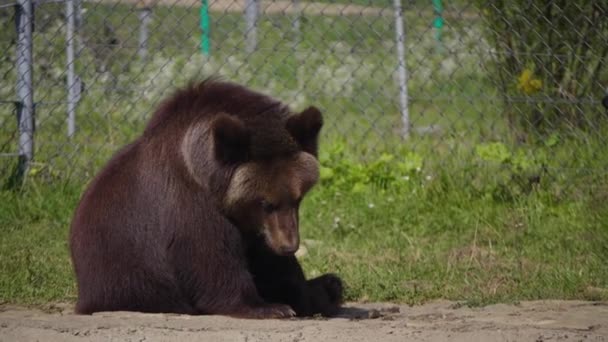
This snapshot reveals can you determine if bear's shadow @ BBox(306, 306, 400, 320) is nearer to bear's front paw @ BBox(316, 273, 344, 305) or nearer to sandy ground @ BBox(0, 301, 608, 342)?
bear's front paw @ BBox(316, 273, 344, 305)

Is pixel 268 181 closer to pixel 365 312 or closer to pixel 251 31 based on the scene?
pixel 365 312

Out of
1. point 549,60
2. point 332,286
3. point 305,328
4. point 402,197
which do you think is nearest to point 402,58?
point 549,60

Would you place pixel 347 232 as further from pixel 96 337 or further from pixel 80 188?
pixel 96 337

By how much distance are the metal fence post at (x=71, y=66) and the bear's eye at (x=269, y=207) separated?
12.7ft

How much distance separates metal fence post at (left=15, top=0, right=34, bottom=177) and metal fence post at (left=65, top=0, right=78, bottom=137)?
318mm

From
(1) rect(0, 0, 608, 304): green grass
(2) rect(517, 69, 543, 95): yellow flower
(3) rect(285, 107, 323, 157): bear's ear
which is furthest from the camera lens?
(2) rect(517, 69, 543, 95): yellow flower

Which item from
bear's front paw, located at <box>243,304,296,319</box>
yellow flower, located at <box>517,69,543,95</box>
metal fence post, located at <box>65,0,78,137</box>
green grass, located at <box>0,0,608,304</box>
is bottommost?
bear's front paw, located at <box>243,304,296,319</box>

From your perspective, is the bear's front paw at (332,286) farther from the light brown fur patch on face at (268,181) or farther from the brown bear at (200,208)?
the light brown fur patch on face at (268,181)

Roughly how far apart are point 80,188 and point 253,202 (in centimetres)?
367

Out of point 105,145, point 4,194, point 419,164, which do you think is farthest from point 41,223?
point 419,164

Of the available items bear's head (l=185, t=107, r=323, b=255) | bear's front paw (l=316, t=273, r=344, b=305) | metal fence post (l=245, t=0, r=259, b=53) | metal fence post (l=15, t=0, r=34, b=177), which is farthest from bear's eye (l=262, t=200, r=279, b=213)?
metal fence post (l=245, t=0, r=259, b=53)

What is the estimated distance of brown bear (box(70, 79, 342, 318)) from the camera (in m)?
4.87

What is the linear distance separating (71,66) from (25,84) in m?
0.52

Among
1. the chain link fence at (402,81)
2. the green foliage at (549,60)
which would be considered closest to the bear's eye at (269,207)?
the chain link fence at (402,81)
